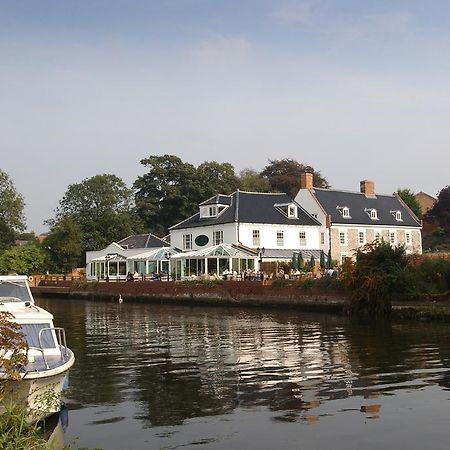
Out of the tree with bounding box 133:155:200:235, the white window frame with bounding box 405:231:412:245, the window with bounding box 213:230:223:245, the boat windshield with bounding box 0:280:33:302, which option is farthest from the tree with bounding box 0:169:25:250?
the boat windshield with bounding box 0:280:33:302

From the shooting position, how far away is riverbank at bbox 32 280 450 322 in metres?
33.5

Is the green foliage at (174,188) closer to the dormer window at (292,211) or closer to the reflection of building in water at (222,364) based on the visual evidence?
the dormer window at (292,211)

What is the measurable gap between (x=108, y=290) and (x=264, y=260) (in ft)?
47.7

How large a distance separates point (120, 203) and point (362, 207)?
34.7 metres

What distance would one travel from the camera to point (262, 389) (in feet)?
51.5

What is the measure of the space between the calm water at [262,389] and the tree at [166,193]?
60.2m

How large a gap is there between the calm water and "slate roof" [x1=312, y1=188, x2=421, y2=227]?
3561 cm

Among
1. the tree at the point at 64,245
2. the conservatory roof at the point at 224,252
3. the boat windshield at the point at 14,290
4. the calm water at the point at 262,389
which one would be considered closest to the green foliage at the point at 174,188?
the tree at the point at 64,245

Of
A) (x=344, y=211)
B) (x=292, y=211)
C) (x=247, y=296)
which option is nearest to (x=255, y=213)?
(x=292, y=211)

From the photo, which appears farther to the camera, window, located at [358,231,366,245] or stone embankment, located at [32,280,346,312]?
window, located at [358,231,366,245]

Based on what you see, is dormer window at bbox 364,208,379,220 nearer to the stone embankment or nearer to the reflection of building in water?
the stone embankment

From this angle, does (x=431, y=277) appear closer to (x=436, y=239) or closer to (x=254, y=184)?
(x=436, y=239)

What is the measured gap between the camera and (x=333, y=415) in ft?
42.8

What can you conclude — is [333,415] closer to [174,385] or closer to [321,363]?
[174,385]
